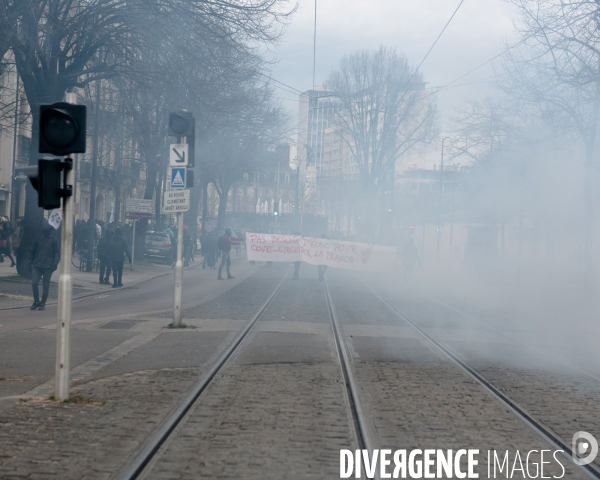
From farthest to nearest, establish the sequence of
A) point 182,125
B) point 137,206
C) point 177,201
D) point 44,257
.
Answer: point 137,206 < point 44,257 < point 177,201 < point 182,125

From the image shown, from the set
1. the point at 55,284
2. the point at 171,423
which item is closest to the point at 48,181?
the point at 171,423

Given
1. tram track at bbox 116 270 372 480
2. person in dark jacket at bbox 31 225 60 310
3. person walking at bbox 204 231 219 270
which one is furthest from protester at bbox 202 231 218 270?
tram track at bbox 116 270 372 480

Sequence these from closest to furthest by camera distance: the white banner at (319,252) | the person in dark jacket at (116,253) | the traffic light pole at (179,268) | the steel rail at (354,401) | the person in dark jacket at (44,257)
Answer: the steel rail at (354,401), the traffic light pole at (179,268), the person in dark jacket at (44,257), the person in dark jacket at (116,253), the white banner at (319,252)

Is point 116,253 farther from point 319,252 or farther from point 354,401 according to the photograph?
point 354,401

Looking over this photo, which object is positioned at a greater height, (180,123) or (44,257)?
(180,123)

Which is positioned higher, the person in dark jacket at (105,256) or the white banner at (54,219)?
the white banner at (54,219)

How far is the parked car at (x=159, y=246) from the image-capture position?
37.0m

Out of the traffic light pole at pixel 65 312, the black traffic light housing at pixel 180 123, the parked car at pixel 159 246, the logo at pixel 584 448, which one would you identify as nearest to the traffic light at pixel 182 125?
the black traffic light housing at pixel 180 123

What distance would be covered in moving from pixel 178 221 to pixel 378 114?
117 ft

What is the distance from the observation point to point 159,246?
37.2 metres

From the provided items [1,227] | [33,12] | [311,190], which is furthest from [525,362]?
[311,190]

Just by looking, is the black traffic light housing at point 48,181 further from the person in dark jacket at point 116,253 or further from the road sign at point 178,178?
the person in dark jacket at point 116,253

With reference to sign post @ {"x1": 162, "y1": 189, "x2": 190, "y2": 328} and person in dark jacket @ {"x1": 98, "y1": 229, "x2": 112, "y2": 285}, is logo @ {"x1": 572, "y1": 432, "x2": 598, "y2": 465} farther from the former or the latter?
person in dark jacket @ {"x1": 98, "y1": 229, "x2": 112, "y2": 285}

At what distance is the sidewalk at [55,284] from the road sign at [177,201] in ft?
15.8
